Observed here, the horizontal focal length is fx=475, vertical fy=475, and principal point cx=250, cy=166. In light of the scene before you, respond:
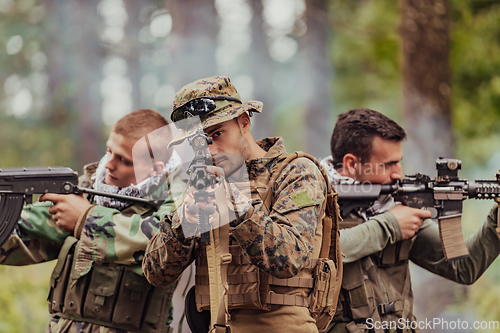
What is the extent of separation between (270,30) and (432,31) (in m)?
6.04

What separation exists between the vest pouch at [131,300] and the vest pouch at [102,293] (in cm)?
4

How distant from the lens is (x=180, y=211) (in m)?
1.70

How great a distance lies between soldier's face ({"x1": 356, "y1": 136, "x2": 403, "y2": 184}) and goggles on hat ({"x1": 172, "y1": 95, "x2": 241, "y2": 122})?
137 centimetres

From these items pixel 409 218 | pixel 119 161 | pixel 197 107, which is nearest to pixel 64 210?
pixel 119 161

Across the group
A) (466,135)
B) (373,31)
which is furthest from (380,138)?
(373,31)

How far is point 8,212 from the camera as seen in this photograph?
260 cm

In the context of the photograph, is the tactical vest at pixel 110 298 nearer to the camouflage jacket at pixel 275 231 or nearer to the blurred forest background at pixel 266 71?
the camouflage jacket at pixel 275 231

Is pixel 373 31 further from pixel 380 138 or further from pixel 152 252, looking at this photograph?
pixel 152 252

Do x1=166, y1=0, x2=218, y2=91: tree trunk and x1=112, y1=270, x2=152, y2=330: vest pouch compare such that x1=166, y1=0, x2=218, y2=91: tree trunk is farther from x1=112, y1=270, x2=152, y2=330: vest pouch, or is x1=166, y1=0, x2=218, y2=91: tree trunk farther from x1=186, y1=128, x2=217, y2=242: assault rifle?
x1=186, y1=128, x2=217, y2=242: assault rifle

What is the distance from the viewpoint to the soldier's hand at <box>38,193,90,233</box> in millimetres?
2654

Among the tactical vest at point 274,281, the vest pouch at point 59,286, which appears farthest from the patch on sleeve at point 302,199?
the vest pouch at point 59,286

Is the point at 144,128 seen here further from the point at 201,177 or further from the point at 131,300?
the point at 201,177

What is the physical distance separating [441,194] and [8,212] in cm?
256

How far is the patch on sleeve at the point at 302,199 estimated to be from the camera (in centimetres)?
178
